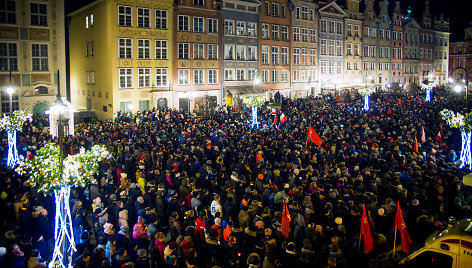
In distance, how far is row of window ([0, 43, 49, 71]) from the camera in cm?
2909

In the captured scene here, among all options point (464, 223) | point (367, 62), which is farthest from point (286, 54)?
point (464, 223)

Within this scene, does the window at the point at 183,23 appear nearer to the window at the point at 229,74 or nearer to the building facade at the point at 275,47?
the window at the point at 229,74

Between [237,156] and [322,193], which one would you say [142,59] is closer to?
[237,156]

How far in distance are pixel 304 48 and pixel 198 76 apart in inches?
671

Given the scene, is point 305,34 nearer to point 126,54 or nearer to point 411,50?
point 126,54

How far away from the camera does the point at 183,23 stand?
37938mm

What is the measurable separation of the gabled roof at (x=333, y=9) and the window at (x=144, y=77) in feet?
85.3

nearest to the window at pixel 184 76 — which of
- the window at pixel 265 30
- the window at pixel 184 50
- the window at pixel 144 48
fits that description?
the window at pixel 184 50

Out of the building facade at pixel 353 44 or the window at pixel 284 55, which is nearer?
the window at pixel 284 55

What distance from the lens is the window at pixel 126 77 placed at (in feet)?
113

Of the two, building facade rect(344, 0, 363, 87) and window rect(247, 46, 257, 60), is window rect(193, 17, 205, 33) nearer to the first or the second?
window rect(247, 46, 257, 60)

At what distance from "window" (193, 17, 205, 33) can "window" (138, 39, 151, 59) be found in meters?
5.33

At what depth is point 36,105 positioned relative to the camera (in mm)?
30609

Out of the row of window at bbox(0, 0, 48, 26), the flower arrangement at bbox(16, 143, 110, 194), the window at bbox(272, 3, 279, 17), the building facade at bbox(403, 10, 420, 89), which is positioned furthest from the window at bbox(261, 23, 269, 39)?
the flower arrangement at bbox(16, 143, 110, 194)
